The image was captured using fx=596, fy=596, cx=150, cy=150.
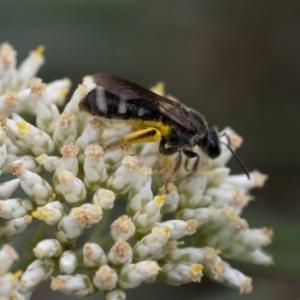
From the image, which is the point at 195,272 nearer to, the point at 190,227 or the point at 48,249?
the point at 190,227

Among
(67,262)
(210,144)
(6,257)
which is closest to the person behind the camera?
(6,257)

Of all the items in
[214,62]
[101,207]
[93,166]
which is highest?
[214,62]

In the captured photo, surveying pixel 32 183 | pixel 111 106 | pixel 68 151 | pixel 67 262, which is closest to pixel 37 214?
pixel 32 183

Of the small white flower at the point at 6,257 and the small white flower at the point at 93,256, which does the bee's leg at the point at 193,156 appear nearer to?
the small white flower at the point at 93,256

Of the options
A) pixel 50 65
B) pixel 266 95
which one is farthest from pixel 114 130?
pixel 266 95

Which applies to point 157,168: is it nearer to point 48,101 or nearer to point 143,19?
point 48,101

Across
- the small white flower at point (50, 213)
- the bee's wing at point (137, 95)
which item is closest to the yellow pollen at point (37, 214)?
the small white flower at point (50, 213)
